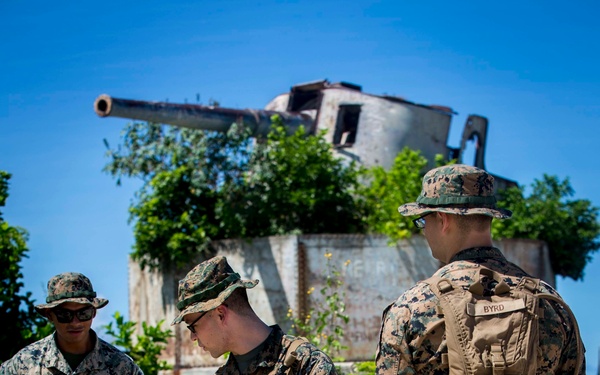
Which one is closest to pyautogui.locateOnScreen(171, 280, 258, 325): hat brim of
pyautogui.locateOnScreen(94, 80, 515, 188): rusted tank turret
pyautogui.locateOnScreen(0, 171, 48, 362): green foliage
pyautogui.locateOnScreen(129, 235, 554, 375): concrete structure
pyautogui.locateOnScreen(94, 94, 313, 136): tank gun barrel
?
pyautogui.locateOnScreen(0, 171, 48, 362): green foliage

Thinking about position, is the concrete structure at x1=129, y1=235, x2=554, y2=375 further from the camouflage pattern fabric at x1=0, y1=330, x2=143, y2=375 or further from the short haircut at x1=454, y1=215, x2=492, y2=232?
the short haircut at x1=454, y1=215, x2=492, y2=232

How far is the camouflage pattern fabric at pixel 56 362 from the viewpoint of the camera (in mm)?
6633

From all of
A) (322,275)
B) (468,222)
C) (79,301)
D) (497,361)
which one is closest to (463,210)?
(468,222)

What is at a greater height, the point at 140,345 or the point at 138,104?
the point at 138,104

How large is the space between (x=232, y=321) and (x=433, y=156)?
1662cm

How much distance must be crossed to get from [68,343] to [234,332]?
250cm

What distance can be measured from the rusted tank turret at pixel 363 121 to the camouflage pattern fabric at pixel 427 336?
14984 millimetres

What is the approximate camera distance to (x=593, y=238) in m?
20.5

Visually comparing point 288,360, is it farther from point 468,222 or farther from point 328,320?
point 328,320

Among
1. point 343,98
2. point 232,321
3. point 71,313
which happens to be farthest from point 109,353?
point 343,98

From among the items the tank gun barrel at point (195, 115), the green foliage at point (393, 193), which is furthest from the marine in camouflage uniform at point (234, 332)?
the tank gun barrel at point (195, 115)

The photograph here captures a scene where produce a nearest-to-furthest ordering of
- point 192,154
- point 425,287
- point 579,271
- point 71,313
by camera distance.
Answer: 1. point 425,287
2. point 71,313
3. point 192,154
4. point 579,271

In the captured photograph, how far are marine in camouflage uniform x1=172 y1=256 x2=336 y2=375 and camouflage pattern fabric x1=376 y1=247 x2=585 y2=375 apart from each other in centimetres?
44

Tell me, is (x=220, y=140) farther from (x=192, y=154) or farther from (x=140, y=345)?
(x=140, y=345)
